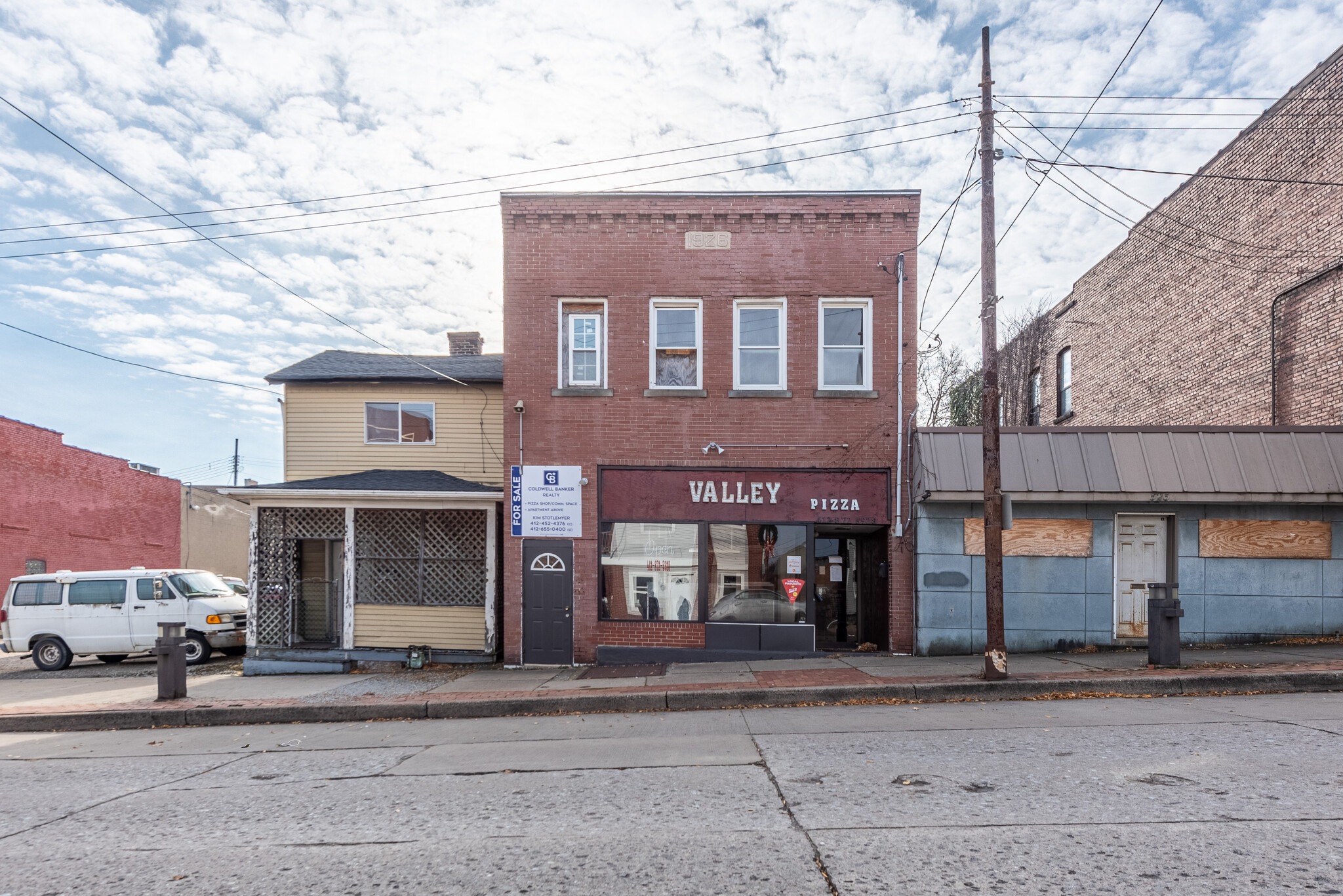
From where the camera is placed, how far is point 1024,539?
12047 mm

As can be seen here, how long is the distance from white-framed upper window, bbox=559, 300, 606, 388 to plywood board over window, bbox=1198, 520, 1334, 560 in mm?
9996

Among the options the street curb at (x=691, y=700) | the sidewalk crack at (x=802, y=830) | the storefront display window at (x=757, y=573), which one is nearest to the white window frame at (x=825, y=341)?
the storefront display window at (x=757, y=573)

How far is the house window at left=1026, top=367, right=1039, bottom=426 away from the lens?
24328 mm

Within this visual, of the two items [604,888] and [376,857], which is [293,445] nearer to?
[376,857]

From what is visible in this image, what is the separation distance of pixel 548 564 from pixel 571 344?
11.9 ft

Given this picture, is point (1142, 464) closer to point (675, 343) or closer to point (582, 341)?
point (675, 343)

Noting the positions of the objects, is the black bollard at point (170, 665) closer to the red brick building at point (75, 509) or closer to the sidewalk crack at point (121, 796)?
the sidewalk crack at point (121, 796)

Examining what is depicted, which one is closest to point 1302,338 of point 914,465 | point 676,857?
point 914,465

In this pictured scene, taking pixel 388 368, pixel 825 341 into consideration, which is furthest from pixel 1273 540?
pixel 388 368

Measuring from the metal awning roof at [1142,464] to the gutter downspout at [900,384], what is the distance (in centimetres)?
31

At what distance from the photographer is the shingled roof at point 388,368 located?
14.6 metres

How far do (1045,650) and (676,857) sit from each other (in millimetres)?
9562

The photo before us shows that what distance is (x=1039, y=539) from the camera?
12047 mm

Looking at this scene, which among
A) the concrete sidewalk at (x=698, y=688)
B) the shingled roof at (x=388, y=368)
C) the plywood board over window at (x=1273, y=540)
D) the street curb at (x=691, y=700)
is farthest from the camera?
the shingled roof at (x=388, y=368)
